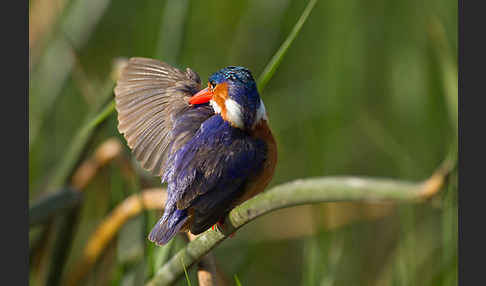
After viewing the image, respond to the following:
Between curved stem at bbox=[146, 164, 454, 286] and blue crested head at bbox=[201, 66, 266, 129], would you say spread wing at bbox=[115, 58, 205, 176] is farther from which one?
curved stem at bbox=[146, 164, 454, 286]

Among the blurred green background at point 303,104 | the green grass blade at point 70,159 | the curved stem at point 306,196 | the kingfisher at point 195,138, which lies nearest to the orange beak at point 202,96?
the kingfisher at point 195,138

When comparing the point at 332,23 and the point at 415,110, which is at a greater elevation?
the point at 332,23

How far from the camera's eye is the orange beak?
1.40 meters

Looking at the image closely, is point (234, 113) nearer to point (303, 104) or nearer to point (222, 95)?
point (222, 95)

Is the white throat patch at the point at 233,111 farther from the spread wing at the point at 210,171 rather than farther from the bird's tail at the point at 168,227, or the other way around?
the bird's tail at the point at 168,227

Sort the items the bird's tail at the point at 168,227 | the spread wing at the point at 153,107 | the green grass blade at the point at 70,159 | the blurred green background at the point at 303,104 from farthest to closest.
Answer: the blurred green background at the point at 303,104 < the green grass blade at the point at 70,159 < the spread wing at the point at 153,107 < the bird's tail at the point at 168,227

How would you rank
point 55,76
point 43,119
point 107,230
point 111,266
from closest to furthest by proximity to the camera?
1. point 107,230
2. point 111,266
3. point 43,119
4. point 55,76

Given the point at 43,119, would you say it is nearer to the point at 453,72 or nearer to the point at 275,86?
the point at 275,86

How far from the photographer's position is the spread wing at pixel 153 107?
4.55 feet

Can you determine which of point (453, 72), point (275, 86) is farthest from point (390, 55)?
point (453, 72)

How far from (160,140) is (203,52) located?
1.89m

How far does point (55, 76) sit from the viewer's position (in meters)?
2.84

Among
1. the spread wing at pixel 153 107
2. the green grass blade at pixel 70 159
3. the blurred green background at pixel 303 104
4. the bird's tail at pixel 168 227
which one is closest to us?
the bird's tail at pixel 168 227

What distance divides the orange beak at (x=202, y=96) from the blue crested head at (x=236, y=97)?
32 millimetres
